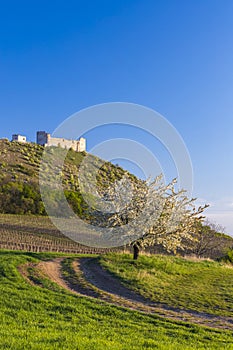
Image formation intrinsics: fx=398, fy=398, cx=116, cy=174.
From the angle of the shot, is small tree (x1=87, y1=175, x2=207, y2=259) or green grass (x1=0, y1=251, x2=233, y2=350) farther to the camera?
small tree (x1=87, y1=175, x2=207, y2=259)

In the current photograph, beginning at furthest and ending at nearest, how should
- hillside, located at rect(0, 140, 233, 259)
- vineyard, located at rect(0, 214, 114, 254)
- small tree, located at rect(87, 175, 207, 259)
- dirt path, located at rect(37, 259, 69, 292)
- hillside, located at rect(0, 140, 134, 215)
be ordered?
hillside, located at rect(0, 140, 134, 215) → hillside, located at rect(0, 140, 233, 259) → vineyard, located at rect(0, 214, 114, 254) → small tree, located at rect(87, 175, 207, 259) → dirt path, located at rect(37, 259, 69, 292)

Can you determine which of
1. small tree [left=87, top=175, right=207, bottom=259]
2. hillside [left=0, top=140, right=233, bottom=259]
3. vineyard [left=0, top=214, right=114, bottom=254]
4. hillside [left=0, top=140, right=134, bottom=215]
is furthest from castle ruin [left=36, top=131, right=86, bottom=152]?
small tree [left=87, top=175, right=207, bottom=259]

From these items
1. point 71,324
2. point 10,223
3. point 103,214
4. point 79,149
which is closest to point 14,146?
point 79,149

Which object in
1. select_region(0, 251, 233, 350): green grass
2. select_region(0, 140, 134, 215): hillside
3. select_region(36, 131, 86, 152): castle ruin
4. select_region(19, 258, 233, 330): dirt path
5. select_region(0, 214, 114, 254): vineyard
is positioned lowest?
select_region(0, 251, 233, 350): green grass

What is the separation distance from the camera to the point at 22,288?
14797 millimetres

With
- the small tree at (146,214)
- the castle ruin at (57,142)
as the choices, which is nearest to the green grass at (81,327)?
the small tree at (146,214)

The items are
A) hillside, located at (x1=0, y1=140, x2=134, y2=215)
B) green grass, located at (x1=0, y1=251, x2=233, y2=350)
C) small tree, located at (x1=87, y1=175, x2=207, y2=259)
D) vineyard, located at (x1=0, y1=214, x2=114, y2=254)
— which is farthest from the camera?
hillside, located at (x1=0, y1=140, x2=134, y2=215)

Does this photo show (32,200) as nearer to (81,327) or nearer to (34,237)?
(34,237)

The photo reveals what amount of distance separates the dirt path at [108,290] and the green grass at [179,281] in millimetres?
479

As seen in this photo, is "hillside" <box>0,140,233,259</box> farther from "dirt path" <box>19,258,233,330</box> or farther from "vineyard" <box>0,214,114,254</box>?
"dirt path" <box>19,258,233,330</box>

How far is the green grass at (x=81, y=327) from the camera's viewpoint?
315 inches

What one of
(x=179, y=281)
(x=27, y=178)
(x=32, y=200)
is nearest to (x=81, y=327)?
(x=179, y=281)

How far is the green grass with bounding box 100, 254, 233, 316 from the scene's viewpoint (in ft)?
50.8

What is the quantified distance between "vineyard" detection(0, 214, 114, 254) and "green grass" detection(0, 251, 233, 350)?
55.2ft
